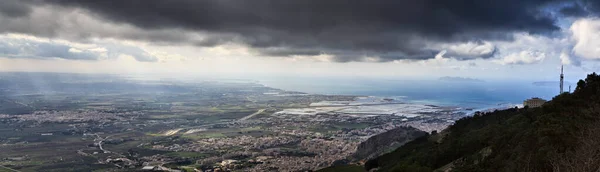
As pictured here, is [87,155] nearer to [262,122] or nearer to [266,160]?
[266,160]

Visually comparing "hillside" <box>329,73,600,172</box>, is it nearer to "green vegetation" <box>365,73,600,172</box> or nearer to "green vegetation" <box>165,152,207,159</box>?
"green vegetation" <box>365,73,600,172</box>

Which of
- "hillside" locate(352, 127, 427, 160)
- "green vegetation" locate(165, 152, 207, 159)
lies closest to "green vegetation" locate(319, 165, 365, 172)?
"hillside" locate(352, 127, 427, 160)

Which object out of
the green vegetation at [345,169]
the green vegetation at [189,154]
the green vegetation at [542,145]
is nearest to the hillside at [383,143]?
the green vegetation at [345,169]

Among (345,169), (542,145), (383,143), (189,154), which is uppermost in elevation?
(542,145)

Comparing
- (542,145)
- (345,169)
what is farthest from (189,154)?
(542,145)

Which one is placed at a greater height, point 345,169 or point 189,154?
point 345,169

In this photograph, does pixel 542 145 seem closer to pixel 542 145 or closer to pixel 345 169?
pixel 542 145

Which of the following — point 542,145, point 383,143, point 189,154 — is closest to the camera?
point 542,145

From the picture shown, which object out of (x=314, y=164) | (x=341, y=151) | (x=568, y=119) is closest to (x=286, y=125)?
(x=341, y=151)

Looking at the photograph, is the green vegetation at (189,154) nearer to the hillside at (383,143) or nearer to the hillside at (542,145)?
the hillside at (383,143)
